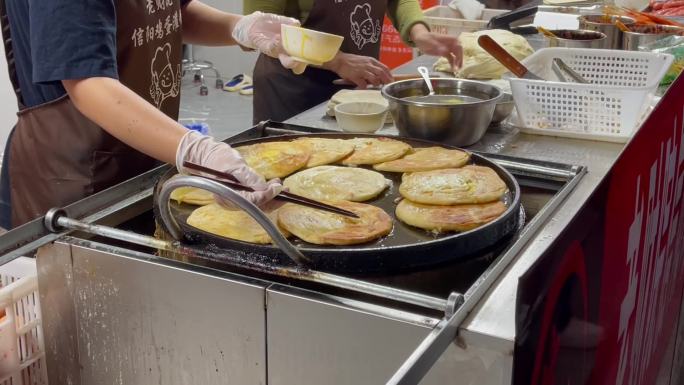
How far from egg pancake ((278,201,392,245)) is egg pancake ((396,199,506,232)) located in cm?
5

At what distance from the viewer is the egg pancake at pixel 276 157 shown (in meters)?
1.82

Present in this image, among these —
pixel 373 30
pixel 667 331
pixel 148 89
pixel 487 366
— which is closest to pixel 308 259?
pixel 487 366

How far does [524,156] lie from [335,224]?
2.57ft

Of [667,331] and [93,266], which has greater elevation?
[93,266]

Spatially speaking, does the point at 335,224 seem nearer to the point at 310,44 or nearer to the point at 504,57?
the point at 310,44

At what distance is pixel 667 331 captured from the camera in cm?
251

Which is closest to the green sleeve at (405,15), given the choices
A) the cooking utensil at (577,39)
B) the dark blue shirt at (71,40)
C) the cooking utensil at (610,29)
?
the cooking utensil at (577,39)

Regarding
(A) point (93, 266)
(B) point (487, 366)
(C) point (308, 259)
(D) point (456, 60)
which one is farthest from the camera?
(D) point (456, 60)

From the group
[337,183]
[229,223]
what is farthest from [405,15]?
[229,223]

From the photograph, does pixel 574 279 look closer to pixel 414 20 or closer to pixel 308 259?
pixel 308 259

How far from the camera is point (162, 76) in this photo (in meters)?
2.10

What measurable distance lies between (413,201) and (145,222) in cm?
59

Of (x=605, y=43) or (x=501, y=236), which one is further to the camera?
(x=605, y=43)

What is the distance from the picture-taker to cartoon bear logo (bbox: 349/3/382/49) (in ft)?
9.89
